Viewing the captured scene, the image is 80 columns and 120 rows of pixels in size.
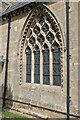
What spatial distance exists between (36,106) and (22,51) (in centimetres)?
280

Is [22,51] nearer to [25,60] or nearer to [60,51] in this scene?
[25,60]

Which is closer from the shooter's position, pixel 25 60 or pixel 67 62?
pixel 67 62

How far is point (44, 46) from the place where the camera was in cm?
962

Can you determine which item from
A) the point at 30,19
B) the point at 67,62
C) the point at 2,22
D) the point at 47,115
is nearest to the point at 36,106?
the point at 47,115

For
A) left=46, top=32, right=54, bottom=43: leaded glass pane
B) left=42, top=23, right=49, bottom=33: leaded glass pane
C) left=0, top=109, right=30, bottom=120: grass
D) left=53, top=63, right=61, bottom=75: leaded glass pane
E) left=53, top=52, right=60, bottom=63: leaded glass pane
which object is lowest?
left=0, top=109, right=30, bottom=120: grass

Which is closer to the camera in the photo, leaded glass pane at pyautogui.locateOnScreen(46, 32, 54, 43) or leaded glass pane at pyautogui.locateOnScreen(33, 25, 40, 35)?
leaded glass pane at pyautogui.locateOnScreen(46, 32, 54, 43)

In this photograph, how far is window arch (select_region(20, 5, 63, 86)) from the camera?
29.3ft

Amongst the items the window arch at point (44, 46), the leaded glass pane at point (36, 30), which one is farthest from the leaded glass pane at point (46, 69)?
the leaded glass pane at point (36, 30)

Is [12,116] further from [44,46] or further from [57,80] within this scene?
[44,46]

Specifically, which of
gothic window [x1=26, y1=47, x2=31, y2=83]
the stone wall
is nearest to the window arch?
gothic window [x1=26, y1=47, x2=31, y2=83]

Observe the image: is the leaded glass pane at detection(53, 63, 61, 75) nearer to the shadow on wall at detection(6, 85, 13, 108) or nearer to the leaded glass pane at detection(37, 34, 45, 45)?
the leaded glass pane at detection(37, 34, 45, 45)

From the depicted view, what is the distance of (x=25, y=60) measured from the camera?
1064 centimetres

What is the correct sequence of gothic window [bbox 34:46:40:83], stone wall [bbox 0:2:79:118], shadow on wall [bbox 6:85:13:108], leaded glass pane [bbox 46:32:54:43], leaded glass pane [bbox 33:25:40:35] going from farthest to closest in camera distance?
shadow on wall [bbox 6:85:13:108] < leaded glass pane [bbox 33:25:40:35] < gothic window [bbox 34:46:40:83] < leaded glass pane [bbox 46:32:54:43] < stone wall [bbox 0:2:79:118]

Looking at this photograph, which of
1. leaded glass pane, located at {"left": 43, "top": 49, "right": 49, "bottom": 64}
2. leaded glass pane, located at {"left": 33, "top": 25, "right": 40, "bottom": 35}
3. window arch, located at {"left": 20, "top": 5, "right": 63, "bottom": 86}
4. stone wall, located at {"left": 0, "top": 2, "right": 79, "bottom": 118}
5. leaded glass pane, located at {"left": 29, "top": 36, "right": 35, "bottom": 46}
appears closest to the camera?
stone wall, located at {"left": 0, "top": 2, "right": 79, "bottom": 118}
